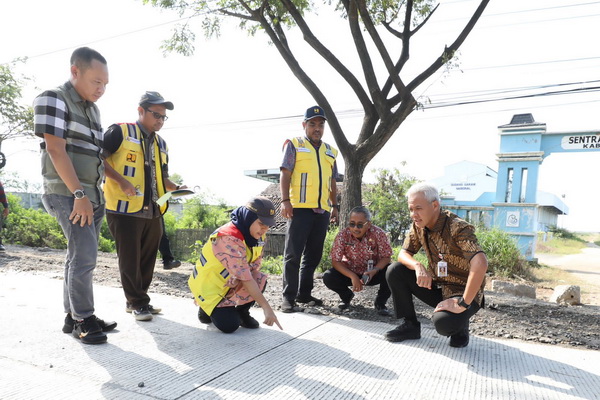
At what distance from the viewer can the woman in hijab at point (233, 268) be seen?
290cm

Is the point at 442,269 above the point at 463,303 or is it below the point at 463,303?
above

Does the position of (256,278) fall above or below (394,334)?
above

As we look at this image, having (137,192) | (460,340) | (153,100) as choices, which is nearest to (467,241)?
(460,340)

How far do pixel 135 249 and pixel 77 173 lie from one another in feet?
2.67

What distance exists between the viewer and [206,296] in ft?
10.2

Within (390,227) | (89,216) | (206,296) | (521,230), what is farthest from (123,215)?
(521,230)

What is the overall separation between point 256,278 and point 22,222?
1100cm

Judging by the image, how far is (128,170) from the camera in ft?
10.6

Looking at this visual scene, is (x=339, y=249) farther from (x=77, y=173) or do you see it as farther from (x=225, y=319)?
A: (x=77, y=173)

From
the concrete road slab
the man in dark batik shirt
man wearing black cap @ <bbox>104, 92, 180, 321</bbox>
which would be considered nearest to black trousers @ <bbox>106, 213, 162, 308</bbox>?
man wearing black cap @ <bbox>104, 92, 180, 321</bbox>

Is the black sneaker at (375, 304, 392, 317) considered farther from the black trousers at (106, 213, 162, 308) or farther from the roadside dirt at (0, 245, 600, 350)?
the black trousers at (106, 213, 162, 308)

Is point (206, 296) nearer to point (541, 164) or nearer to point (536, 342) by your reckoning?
point (536, 342)

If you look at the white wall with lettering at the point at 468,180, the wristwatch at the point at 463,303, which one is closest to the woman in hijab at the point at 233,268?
the wristwatch at the point at 463,303

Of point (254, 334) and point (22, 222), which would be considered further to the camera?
point (22, 222)
